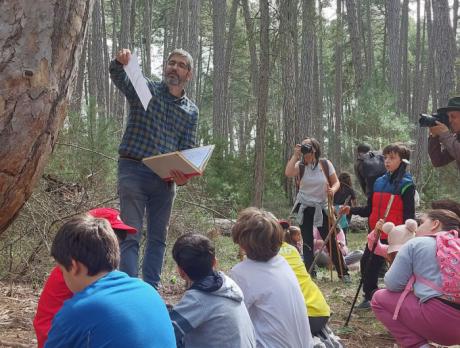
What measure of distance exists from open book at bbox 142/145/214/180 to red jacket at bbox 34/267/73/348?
119cm

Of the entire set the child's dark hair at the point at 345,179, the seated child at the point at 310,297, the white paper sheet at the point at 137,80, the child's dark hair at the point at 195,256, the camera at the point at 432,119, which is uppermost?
the white paper sheet at the point at 137,80

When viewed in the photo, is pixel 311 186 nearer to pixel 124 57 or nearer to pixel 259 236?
pixel 124 57

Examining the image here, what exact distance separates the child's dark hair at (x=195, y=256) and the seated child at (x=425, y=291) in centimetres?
162

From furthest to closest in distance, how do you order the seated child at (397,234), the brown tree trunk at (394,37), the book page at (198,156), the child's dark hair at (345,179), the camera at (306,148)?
1. the brown tree trunk at (394,37)
2. the child's dark hair at (345,179)
3. the camera at (306,148)
4. the seated child at (397,234)
5. the book page at (198,156)

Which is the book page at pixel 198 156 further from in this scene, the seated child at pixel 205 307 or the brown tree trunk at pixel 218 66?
the brown tree trunk at pixel 218 66

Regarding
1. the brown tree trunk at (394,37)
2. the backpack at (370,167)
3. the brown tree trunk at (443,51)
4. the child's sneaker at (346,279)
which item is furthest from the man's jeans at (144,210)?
the brown tree trunk at (394,37)

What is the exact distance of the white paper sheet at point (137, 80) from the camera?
12.0 ft

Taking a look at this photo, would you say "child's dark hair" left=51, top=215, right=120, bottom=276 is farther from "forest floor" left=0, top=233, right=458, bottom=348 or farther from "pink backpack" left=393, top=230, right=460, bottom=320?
"pink backpack" left=393, top=230, right=460, bottom=320

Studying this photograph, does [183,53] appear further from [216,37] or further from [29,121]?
[216,37]

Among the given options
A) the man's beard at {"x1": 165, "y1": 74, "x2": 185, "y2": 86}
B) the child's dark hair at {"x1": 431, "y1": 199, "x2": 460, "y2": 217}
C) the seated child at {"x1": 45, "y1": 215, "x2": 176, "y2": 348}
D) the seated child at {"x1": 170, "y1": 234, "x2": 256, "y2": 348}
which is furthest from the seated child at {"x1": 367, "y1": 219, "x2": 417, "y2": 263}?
the seated child at {"x1": 45, "y1": 215, "x2": 176, "y2": 348}

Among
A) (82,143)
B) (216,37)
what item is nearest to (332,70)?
(216,37)

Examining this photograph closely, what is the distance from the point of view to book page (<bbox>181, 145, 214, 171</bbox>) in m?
3.71

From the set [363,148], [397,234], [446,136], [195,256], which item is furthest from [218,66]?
[195,256]

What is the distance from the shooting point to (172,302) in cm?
498
